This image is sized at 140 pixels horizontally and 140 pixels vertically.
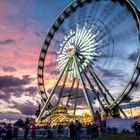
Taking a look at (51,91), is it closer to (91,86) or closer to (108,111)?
(91,86)

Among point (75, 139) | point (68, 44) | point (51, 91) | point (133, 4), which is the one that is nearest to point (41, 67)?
point (51, 91)

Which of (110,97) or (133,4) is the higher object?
(133,4)

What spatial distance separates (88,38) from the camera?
190ft

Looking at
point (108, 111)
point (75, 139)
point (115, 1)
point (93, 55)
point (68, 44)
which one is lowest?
point (75, 139)

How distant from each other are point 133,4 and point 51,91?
25.5 meters

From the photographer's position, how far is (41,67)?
238 feet

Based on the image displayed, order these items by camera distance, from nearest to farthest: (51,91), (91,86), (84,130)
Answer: (84,130)
(91,86)
(51,91)

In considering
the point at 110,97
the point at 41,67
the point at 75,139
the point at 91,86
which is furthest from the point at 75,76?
the point at 75,139

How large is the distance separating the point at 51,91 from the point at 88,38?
15483 mm

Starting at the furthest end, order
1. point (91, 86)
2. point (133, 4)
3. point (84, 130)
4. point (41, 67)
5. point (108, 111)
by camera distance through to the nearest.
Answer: point (41, 67)
point (91, 86)
point (108, 111)
point (133, 4)
point (84, 130)

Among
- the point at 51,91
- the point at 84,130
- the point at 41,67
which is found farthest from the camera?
the point at 41,67

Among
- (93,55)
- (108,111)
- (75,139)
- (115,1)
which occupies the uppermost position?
(115,1)

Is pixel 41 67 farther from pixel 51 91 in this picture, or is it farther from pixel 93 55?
pixel 93 55

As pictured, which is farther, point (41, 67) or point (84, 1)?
point (41, 67)
